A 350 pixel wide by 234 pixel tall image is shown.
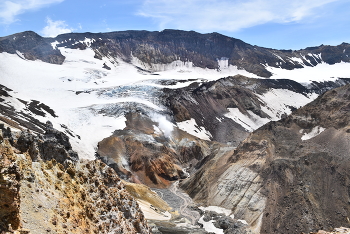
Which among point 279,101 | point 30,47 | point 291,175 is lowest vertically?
point 291,175

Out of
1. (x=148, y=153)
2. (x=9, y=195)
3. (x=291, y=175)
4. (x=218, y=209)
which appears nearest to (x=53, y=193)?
(x=9, y=195)

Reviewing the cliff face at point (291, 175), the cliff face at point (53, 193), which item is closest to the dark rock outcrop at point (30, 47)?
the cliff face at point (291, 175)

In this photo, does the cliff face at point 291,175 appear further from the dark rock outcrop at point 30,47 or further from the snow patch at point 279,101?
the dark rock outcrop at point 30,47

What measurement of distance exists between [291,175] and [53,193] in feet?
115

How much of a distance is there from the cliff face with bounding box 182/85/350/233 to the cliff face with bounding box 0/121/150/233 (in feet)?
80.8

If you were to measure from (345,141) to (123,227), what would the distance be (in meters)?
37.6

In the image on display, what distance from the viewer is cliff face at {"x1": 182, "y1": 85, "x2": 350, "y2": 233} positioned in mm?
35531

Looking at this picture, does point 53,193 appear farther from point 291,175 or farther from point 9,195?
point 291,175

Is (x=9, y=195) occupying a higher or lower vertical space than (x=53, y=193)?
higher

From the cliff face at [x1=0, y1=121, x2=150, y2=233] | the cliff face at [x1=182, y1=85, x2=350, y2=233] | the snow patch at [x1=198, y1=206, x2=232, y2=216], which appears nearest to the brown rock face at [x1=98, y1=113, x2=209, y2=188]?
the cliff face at [x1=182, y1=85, x2=350, y2=233]

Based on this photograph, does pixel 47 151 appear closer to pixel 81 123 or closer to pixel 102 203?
pixel 102 203

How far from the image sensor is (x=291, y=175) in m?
40.7

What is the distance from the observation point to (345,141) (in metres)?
42.8

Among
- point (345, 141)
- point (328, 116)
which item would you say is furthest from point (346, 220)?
point (328, 116)
